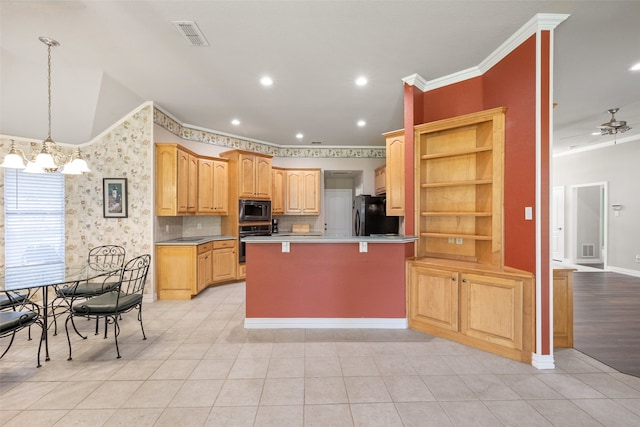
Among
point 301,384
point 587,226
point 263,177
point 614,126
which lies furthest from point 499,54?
point 587,226

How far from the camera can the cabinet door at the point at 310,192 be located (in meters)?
6.70

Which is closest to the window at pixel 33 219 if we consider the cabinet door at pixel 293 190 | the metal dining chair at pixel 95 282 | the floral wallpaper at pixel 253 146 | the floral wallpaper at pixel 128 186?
the floral wallpaper at pixel 128 186

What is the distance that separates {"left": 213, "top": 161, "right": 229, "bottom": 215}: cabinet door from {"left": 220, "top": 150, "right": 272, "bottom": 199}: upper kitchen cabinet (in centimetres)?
13

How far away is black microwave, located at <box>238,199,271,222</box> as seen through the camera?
546cm

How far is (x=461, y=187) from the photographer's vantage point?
3.40m

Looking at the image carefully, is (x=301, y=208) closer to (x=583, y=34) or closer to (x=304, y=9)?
(x=304, y=9)

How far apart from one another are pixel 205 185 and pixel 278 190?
174 centimetres

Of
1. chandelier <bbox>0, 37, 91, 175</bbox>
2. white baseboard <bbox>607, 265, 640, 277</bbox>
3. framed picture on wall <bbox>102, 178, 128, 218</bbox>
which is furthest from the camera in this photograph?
white baseboard <bbox>607, 265, 640, 277</bbox>

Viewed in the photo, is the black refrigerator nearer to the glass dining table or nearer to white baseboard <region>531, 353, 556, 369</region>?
white baseboard <region>531, 353, 556, 369</region>

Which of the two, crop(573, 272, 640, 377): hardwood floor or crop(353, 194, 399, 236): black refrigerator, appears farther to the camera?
crop(353, 194, 399, 236): black refrigerator

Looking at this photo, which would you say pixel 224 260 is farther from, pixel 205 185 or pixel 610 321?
pixel 610 321

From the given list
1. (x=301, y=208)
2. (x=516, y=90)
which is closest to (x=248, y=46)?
(x=516, y=90)

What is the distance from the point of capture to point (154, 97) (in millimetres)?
4152

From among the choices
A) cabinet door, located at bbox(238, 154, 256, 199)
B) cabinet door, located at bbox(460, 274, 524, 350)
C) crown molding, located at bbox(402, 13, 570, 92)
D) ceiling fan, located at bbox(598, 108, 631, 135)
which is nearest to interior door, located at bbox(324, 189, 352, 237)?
cabinet door, located at bbox(238, 154, 256, 199)
